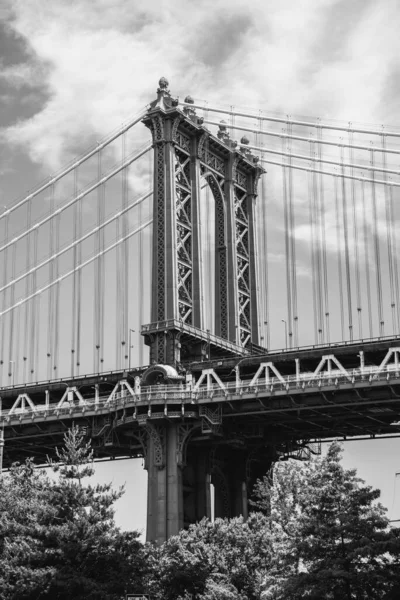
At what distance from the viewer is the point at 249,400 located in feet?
321

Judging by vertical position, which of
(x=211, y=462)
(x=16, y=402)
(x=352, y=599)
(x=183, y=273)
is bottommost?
(x=352, y=599)

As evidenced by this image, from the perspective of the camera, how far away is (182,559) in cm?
7600

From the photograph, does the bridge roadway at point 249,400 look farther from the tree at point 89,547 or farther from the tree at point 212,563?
the tree at point 89,547

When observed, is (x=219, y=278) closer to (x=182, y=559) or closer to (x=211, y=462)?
(x=211, y=462)

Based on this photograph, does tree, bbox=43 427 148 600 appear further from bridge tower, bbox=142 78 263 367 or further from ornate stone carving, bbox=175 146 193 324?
ornate stone carving, bbox=175 146 193 324

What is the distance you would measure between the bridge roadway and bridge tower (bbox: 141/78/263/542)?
68.6 inches

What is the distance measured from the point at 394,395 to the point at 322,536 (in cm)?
3148

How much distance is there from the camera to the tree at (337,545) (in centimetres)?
5906

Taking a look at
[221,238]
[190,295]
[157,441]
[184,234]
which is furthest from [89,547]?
[221,238]

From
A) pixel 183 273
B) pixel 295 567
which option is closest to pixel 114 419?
pixel 183 273

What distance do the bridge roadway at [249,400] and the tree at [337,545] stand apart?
25.7m

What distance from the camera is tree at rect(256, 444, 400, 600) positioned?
59.1 m

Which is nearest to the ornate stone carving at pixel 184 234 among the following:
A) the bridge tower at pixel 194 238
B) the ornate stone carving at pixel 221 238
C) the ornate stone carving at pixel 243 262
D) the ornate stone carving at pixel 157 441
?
the bridge tower at pixel 194 238

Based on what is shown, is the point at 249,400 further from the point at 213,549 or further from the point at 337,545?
the point at 337,545
